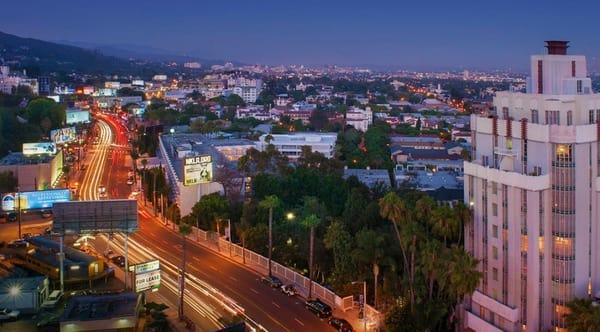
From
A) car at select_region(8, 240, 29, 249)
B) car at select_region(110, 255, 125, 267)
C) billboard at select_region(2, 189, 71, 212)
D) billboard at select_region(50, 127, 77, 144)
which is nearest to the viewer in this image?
car at select_region(110, 255, 125, 267)

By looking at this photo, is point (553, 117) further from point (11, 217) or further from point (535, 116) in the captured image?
point (11, 217)

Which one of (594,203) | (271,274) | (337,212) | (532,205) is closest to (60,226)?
(271,274)

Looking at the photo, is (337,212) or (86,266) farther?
(337,212)

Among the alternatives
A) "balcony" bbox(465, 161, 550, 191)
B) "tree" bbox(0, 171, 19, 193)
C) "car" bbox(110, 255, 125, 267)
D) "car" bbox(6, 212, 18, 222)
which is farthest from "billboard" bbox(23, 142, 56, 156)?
"balcony" bbox(465, 161, 550, 191)

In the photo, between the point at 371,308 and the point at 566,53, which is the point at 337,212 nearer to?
the point at 371,308

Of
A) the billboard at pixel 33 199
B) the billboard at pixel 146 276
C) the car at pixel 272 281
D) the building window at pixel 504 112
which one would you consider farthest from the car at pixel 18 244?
the building window at pixel 504 112

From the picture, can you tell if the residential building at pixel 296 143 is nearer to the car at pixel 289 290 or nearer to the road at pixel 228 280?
the road at pixel 228 280

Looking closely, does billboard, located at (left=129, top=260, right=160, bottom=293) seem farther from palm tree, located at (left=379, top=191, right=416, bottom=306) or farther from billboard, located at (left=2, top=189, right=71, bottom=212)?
billboard, located at (left=2, top=189, right=71, bottom=212)
